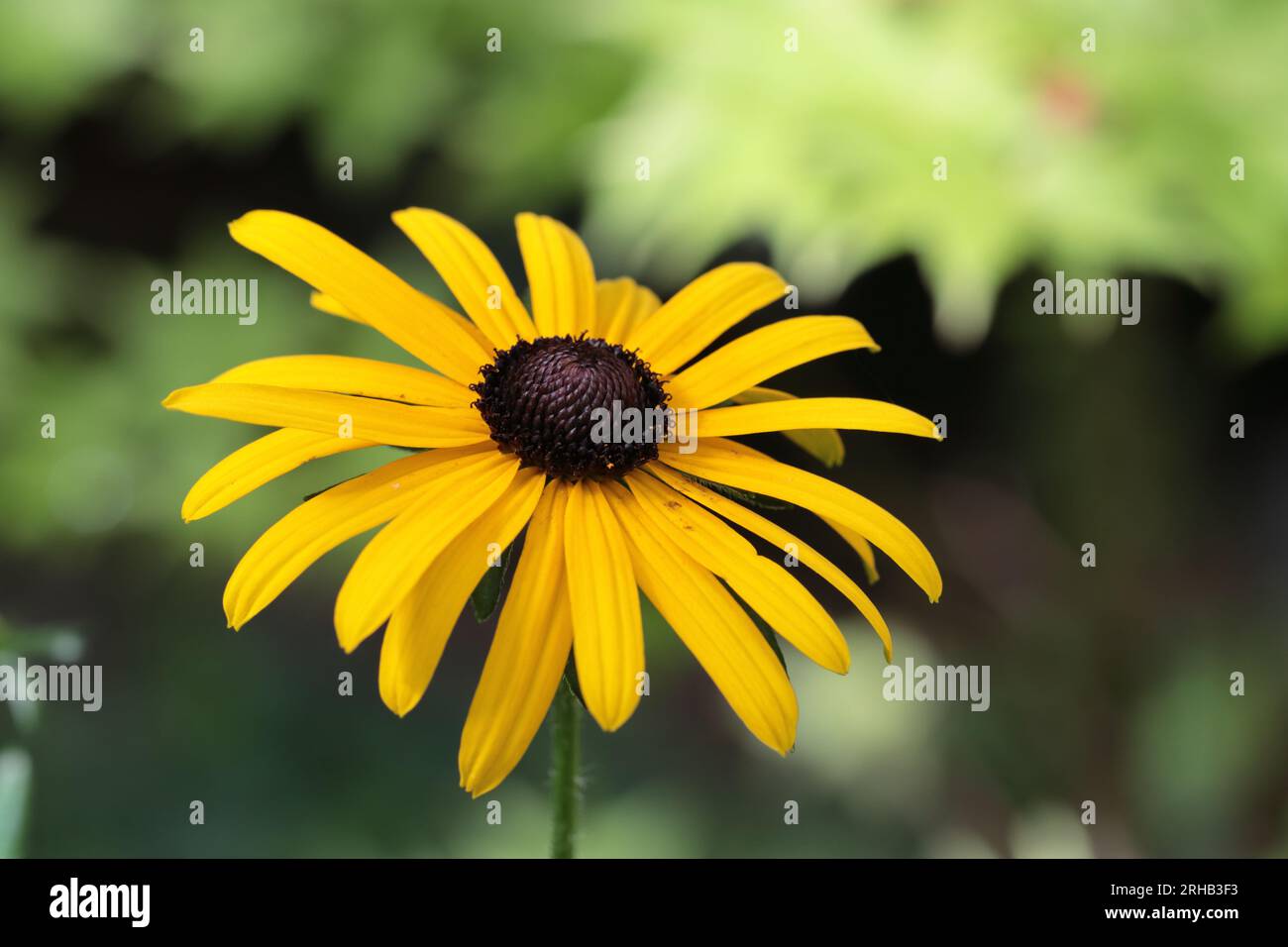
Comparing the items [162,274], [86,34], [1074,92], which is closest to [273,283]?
[162,274]

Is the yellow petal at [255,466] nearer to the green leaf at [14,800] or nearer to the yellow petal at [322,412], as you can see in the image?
the yellow petal at [322,412]

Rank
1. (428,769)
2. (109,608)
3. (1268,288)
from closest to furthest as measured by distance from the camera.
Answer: (1268,288) < (428,769) < (109,608)

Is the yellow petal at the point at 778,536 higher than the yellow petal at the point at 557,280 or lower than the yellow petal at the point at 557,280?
lower

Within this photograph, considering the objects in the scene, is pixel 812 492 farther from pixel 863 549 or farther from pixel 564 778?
pixel 564 778

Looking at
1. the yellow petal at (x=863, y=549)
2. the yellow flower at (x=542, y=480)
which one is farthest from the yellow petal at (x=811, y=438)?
the yellow petal at (x=863, y=549)

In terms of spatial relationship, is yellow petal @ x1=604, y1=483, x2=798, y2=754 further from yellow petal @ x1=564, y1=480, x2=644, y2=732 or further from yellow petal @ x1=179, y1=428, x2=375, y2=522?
→ yellow petal @ x1=179, y1=428, x2=375, y2=522
